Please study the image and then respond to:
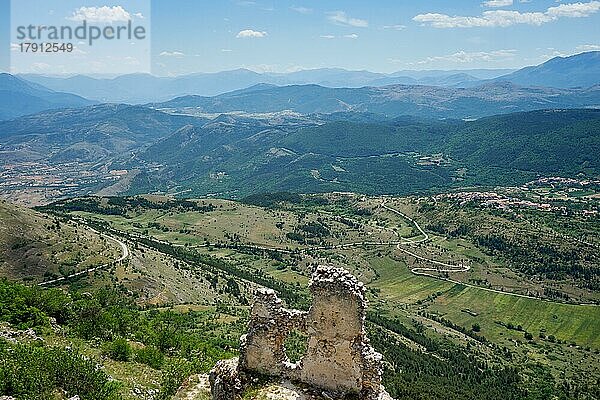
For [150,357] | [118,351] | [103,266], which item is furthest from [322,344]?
[103,266]

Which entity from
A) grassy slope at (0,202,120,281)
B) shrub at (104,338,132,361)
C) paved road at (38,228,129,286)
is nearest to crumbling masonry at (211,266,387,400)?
shrub at (104,338,132,361)

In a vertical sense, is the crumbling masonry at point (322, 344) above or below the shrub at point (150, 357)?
above

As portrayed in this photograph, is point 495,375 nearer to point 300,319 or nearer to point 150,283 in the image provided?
point 150,283

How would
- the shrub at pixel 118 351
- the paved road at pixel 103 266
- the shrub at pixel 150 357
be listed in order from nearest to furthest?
the shrub at pixel 118 351, the shrub at pixel 150 357, the paved road at pixel 103 266

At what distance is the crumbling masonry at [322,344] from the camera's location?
23969 millimetres

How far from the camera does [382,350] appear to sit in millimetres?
86875

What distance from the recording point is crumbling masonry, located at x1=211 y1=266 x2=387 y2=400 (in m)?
24.0

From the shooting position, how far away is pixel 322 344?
80.4 feet

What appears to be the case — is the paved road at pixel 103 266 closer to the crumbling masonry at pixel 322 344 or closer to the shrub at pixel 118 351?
the shrub at pixel 118 351

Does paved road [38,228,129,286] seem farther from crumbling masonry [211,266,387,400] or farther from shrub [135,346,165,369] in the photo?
crumbling masonry [211,266,387,400]

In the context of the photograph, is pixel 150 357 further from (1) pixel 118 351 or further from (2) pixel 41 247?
(2) pixel 41 247

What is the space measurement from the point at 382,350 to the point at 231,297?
34023mm

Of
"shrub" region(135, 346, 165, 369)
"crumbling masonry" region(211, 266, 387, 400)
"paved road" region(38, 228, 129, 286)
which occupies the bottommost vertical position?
"paved road" region(38, 228, 129, 286)

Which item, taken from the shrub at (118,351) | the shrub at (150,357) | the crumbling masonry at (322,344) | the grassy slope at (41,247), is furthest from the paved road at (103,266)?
the crumbling masonry at (322,344)
